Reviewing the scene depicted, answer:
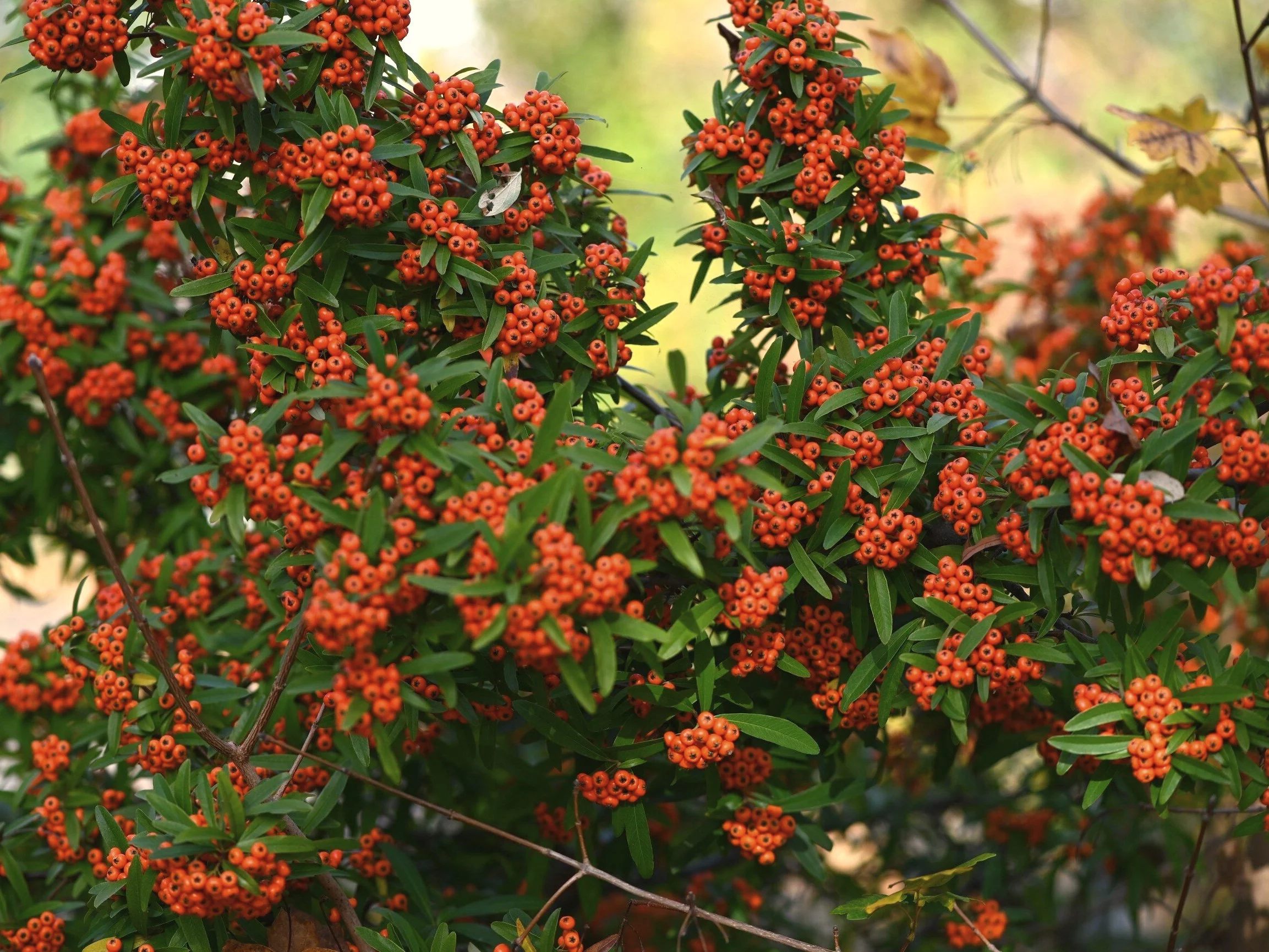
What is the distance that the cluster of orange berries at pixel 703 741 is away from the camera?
1922 millimetres

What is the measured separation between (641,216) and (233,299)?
9786mm

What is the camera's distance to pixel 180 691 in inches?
77.0

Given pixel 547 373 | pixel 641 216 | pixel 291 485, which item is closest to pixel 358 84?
pixel 547 373

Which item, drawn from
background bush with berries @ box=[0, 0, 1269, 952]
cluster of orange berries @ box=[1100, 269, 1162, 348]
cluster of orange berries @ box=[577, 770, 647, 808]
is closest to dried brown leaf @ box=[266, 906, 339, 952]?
background bush with berries @ box=[0, 0, 1269, 952]

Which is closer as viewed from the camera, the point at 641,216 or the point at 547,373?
the point at 547,373

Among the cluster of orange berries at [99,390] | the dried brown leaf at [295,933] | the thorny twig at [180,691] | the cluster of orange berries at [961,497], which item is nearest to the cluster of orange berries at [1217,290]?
the cluster of orange berries at [961,497]

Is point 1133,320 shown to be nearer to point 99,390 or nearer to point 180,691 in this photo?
point 180,691

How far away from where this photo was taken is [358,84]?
6.96 feet

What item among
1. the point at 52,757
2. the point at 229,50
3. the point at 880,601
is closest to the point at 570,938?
the point at 880,601

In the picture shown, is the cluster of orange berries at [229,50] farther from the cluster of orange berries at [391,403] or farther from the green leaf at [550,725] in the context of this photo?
the green leaf at [550,725]

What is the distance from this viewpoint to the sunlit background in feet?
36.8

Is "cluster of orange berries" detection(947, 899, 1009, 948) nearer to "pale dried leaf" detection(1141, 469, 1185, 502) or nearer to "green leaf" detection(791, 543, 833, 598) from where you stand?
"green leaf" detection(791, 543, 833, 598)

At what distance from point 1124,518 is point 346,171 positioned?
1.42 m

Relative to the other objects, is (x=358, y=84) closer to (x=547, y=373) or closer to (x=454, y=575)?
(x=547, y=373)
